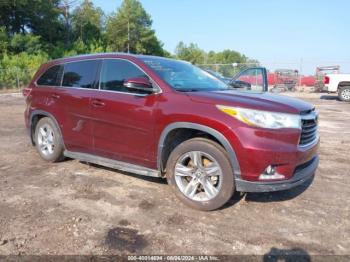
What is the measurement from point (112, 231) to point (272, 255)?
1.54 m

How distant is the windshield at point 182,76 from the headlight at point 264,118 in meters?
0.89

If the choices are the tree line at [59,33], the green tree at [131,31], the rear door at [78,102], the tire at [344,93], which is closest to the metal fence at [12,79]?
the tree line at [59,33]

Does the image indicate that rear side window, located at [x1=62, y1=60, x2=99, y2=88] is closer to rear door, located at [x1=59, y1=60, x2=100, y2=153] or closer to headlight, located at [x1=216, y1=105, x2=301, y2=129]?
rear door, located at [x1=59, y1=60, x2=100, y2=153]

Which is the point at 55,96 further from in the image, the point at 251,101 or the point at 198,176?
the point at 251,101

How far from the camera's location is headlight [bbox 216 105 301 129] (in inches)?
143

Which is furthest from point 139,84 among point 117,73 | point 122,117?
point 117,73

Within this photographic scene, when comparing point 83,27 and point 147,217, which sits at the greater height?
point 83,27

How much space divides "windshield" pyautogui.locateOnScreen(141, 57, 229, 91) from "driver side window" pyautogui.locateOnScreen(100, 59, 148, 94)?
202mm

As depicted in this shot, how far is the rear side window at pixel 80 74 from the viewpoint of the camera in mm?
5043

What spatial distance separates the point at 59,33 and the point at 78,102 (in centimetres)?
4792

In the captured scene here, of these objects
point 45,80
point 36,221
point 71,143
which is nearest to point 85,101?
point 71,143

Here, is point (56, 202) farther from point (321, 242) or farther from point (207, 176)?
point (321, 242)

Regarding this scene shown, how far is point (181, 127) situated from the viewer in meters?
4.03

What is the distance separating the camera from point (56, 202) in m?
4.22
